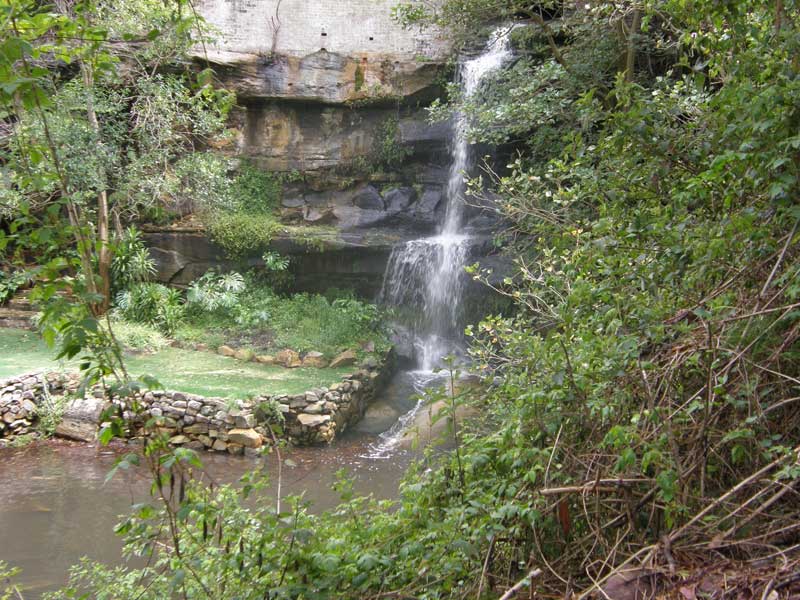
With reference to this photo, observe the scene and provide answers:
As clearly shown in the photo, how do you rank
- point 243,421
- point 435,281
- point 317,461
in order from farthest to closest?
point 435,281
point 243,421
point 317,461

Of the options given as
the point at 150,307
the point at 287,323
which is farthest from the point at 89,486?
the point at 150,307

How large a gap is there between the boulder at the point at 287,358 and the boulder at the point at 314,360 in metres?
0.11

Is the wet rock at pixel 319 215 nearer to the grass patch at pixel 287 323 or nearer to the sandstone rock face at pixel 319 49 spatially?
the grass patch at pixel 287 323

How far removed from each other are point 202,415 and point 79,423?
1685 mm

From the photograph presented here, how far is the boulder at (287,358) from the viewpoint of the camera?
1053cm

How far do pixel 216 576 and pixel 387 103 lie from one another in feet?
39.3

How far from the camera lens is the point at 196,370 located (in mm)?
10039

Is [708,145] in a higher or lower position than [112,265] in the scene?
higher

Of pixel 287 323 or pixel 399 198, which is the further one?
pixel 399 198

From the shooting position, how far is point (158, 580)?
2.88 m

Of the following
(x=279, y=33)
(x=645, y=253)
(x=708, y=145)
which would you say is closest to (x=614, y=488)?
(x=645, y=253)

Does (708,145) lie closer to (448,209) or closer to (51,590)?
(51,590)

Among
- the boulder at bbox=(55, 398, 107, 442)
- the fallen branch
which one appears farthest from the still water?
the fallen branch

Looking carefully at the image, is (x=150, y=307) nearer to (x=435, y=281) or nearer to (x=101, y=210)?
(x=101, y=210)
